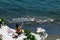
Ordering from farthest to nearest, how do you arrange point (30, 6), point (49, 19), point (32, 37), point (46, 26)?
point (30, 6) < point (49, 19) < point (46, 26) < point (32, 37)

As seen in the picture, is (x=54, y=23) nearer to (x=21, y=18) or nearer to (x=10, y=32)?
(x=21, y=18)

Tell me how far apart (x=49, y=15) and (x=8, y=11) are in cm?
410

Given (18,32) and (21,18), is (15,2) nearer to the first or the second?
(21,18)

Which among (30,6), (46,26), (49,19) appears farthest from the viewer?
(30,6)

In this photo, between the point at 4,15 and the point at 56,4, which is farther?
the point at 56,4

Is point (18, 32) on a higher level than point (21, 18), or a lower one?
higher

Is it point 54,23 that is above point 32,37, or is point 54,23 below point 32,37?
below

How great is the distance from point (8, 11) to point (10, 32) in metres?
10.3

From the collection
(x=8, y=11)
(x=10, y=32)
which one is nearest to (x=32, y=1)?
(x=8, y=11)

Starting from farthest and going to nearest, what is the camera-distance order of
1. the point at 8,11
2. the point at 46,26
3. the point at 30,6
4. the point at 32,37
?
the point at 30,6, the point at 8,11, the point at 46,26, the point at 32,37

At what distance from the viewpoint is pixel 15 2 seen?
116 ft

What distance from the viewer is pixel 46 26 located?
27844 mm

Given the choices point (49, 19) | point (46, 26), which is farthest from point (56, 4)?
point (46, 26)

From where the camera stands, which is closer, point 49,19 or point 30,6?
point 49,19
